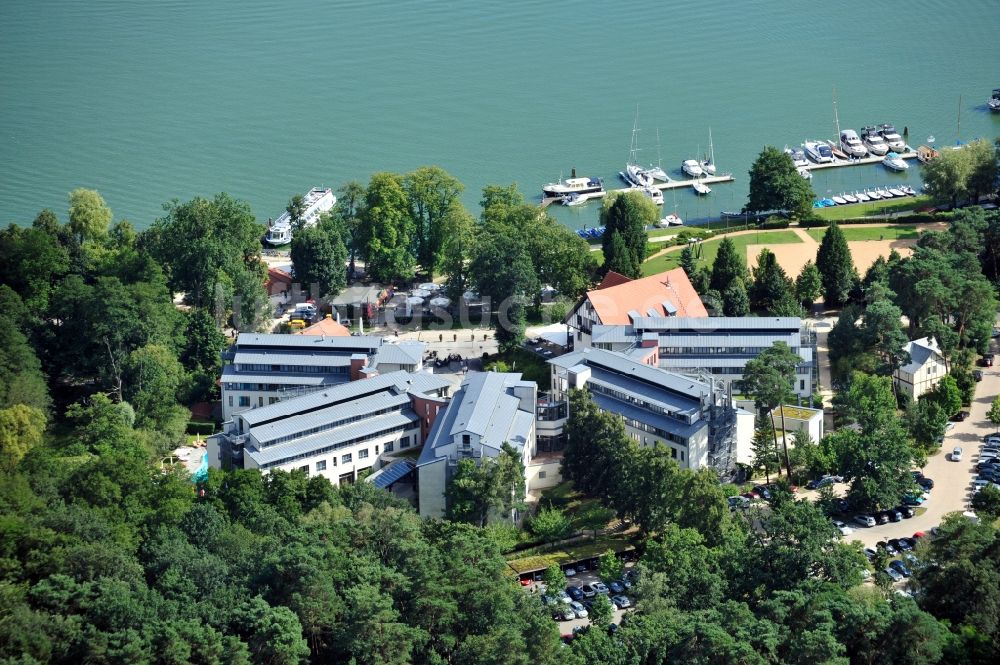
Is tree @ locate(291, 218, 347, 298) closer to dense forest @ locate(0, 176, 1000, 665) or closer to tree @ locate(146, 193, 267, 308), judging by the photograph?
tree @ locate(146, 193, 267, 308)

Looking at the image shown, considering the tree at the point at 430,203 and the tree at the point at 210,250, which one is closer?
the tree at the point at 210,250

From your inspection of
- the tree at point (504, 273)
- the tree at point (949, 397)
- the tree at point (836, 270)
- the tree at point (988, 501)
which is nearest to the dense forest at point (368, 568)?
the tree at point (949, 397)

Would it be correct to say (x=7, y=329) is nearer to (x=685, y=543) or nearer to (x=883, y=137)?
(x=685, y=543)

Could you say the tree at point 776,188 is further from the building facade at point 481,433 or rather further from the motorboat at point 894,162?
the building facade at point 481,433

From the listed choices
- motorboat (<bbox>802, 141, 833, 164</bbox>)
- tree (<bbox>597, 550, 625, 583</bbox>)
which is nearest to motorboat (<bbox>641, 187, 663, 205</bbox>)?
motorboat (<bbox>802, 141, 833, 164</bbox>)

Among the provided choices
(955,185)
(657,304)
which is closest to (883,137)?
(955,185)
